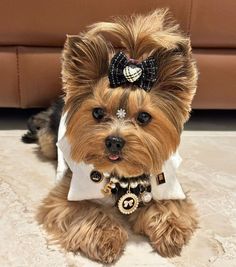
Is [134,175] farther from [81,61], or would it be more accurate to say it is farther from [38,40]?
[38,40]

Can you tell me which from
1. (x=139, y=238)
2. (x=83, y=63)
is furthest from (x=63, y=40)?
(x=139, y=238)

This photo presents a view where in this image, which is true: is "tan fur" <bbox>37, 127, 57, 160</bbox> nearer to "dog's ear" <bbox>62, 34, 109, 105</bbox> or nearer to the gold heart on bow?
"dog's ear" <bbox>62, 34, 109, 105</bbox>

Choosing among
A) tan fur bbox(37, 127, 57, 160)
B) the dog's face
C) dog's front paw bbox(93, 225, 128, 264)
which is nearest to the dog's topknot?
the dog's face

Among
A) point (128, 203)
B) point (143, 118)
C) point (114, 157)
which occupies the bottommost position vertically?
point (128, 203)

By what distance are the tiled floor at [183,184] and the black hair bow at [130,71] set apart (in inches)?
20.3

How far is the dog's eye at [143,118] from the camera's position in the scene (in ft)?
4.60

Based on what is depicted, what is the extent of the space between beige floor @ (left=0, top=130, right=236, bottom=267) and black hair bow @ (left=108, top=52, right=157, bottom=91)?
0.52 metres

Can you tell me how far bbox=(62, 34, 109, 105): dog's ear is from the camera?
4.58 ft

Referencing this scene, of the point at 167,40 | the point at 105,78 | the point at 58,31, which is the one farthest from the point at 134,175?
the point at 58,31

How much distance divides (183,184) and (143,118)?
59 centimetres

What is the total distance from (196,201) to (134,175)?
0.43m

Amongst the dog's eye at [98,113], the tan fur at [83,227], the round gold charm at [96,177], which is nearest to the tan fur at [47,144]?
the tan fur at [83,227]

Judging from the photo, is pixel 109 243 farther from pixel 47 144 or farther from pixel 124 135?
pixel 47 144

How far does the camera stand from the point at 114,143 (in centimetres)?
138
